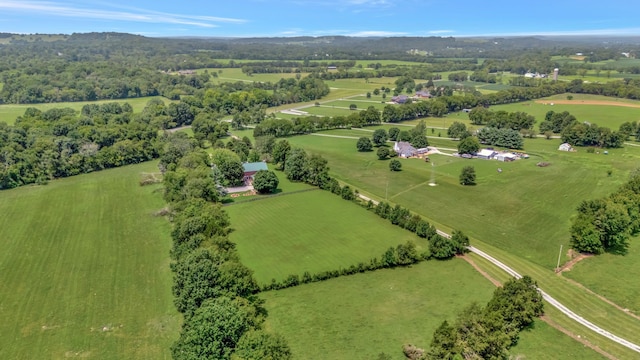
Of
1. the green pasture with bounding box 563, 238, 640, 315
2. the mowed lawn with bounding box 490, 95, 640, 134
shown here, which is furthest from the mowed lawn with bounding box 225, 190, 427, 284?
the mowed lawn with bounding box 490, 95, 640, 134

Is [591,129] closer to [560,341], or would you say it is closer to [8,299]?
[560,341]

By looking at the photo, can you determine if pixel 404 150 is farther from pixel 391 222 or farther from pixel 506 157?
pixel 391 222

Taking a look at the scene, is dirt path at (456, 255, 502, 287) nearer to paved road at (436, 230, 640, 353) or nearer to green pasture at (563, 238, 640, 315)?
paved road at (436, 230, 640, 353)

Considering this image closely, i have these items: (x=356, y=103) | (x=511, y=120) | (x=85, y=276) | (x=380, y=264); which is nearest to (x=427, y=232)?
(x=380, y=264)

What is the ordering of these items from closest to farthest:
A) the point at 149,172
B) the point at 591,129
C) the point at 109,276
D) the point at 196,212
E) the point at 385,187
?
1. the point at 109,276
2. the point at 196,212
3. the point at 385,187
4. the point at 149,172
5. the point at 591,129

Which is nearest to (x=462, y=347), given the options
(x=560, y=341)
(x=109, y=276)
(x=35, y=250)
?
(x=560, y=341)

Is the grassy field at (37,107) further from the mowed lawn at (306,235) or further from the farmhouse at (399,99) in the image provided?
the mowed lawn at (306,235)
